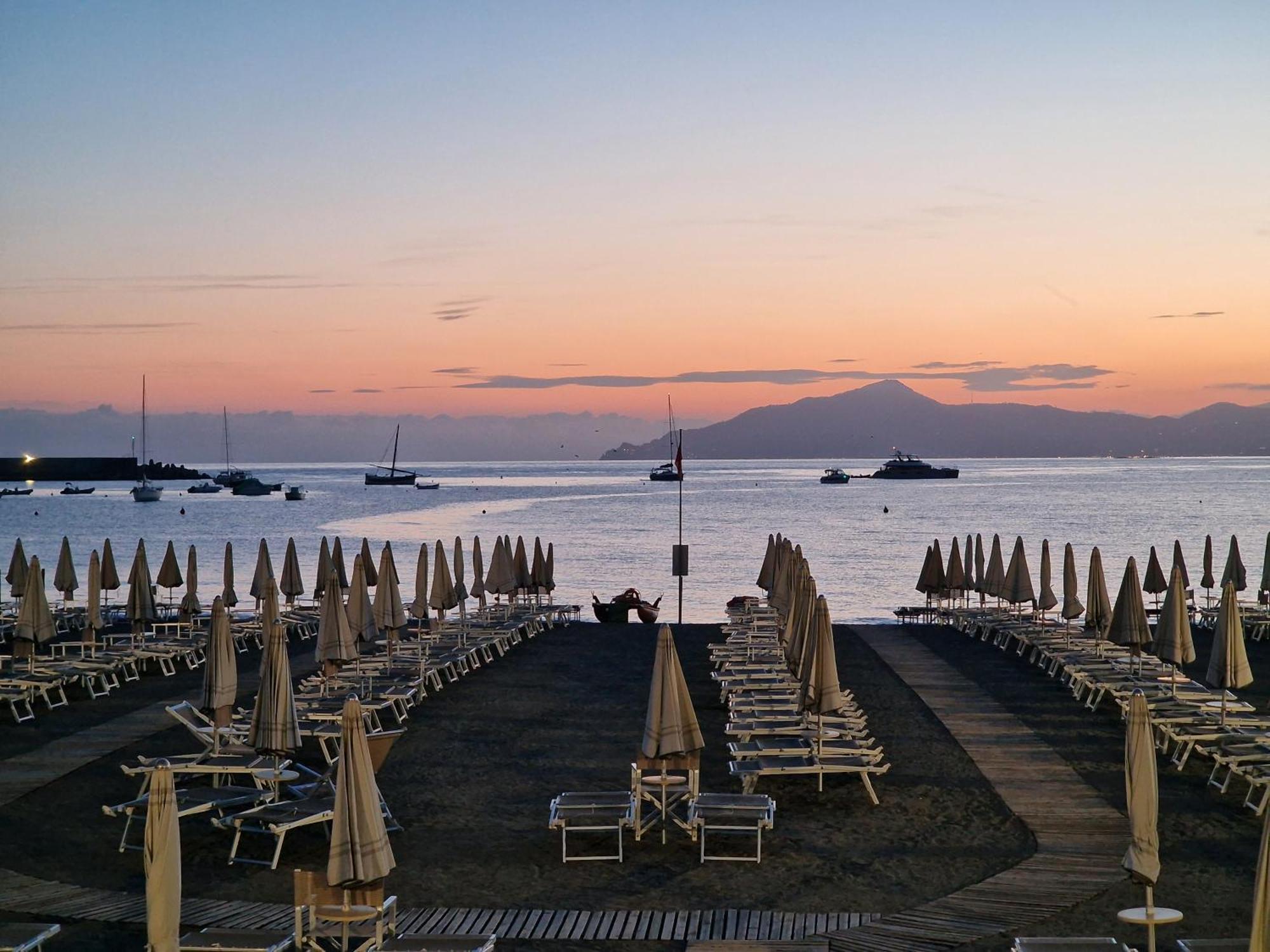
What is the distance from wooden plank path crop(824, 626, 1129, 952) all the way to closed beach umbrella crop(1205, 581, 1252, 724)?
1.95 m

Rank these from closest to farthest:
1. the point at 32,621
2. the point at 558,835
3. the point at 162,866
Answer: the point at 162,866 → the point at 558,835 → the point at 32,621

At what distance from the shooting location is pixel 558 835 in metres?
10.6

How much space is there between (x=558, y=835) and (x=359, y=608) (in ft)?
24.0

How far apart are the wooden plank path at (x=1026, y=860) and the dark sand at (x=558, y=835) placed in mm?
235

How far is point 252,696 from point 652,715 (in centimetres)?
828

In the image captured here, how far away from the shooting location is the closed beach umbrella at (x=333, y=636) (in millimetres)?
15211

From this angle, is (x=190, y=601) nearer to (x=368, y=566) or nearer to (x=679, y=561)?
(x=368, y=566)

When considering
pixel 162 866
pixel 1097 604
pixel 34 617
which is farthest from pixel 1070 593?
pixel 162 866

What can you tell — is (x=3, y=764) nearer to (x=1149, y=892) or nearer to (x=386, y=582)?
(x=386, y=582)

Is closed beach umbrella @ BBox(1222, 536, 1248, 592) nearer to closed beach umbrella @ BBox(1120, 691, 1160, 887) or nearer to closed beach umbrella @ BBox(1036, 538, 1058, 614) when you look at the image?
closed beach umbrella @ BBox(1036, 538, 1058, 614)

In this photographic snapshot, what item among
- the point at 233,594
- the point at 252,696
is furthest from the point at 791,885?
the point at 233,594

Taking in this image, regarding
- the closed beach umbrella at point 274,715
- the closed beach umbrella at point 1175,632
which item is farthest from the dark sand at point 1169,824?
the closed beach umbrella at point 274,715

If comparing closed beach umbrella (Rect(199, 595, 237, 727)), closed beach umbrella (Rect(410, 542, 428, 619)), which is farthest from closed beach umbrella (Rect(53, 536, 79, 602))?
closed beach umbrella (Rect(199, 595, 237, 727))

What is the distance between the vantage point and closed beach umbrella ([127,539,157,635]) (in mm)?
20500
